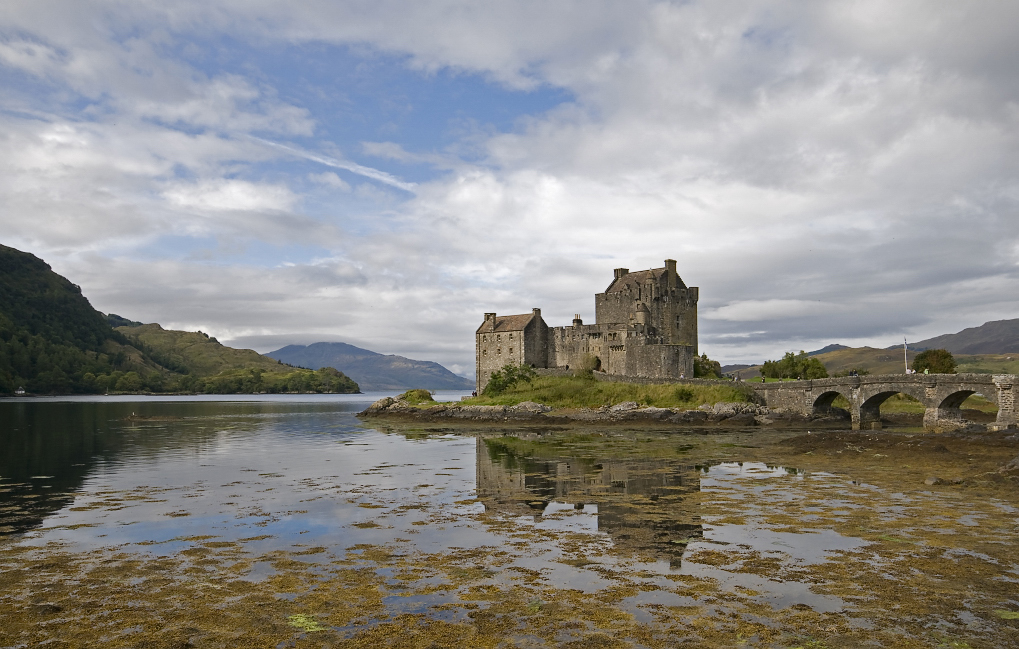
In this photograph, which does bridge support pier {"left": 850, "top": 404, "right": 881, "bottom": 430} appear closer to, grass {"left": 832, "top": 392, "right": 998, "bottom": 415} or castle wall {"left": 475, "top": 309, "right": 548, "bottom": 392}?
grass {"left": 832, "top": 392, "right": 998, "bottom": 415}

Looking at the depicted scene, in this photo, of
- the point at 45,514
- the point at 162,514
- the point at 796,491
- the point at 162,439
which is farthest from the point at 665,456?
the point at 162,439

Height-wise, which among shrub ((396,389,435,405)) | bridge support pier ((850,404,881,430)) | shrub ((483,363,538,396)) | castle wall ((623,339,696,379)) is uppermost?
castle wall ((623,339,696,379))

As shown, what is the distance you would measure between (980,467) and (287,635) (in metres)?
28.1

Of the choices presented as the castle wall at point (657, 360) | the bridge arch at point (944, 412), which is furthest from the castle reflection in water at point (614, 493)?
the castle wall at point (657, 360)

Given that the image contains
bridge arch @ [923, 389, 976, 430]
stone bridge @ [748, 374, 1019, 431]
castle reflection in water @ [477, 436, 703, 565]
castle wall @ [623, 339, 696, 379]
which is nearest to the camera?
castle reflection in water @ [477, 436, 703, 565]

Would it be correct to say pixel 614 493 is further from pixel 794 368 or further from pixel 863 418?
pixel 794 368

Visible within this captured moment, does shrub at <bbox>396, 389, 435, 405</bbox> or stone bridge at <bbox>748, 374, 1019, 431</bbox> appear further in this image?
shrub at <bbox>396, 389, 435, 405</bbox>

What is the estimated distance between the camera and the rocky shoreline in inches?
2362

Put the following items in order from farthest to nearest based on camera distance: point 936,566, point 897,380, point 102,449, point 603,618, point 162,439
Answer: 1. point 897,380
2. point 162,439
3. point 102,449
4. point 936,566
5. point 603,618

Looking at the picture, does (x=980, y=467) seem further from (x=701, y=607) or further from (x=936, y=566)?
(x=701, y=607)

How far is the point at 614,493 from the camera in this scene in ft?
71.3

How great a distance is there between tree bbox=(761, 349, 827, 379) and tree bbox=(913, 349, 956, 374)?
39.8 ft

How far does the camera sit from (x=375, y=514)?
18938 mm

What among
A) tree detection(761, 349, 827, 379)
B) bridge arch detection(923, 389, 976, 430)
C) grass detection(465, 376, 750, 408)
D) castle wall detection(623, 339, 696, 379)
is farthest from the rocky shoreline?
tree detection(761, 349, 827, 379)
